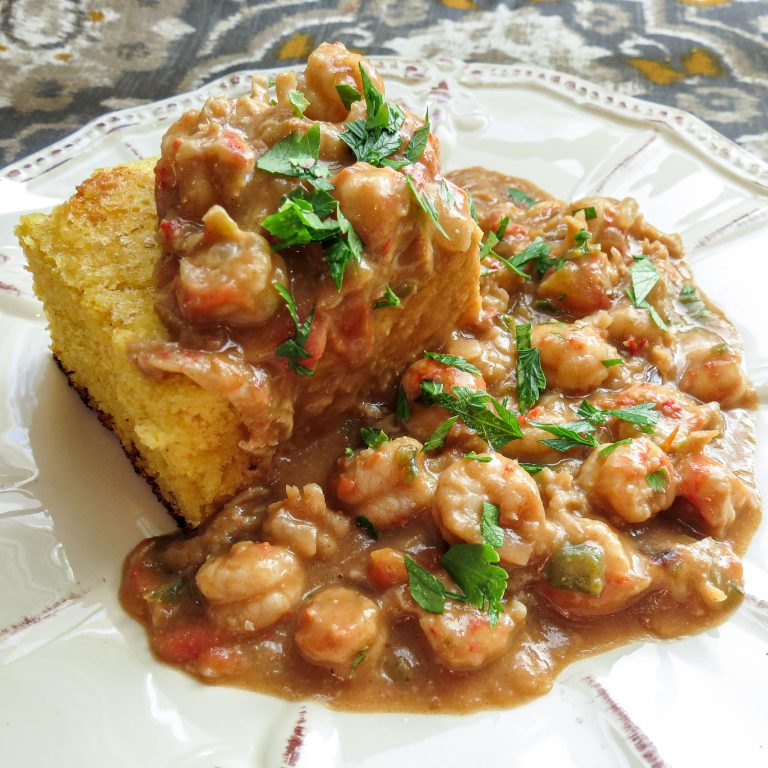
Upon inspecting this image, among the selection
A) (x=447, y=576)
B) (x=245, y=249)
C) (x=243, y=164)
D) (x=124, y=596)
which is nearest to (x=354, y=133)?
(x=243, y=164)

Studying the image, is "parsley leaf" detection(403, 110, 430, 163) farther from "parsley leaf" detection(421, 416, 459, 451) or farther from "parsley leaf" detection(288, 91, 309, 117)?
"parsley leaf" detection(421, 416, 459, 451)

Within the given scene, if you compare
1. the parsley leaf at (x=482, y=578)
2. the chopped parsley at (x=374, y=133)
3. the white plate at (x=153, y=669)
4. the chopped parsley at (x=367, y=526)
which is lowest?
the white plate at (x=153, y=669)

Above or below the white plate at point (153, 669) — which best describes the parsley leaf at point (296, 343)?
above

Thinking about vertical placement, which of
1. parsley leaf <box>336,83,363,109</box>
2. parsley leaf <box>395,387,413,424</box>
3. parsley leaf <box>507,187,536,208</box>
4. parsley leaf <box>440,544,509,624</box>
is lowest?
parsley leaf <box>440,544,509,624</box>

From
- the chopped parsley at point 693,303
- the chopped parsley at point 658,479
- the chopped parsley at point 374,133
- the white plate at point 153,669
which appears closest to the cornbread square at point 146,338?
the white plate at point 153,669

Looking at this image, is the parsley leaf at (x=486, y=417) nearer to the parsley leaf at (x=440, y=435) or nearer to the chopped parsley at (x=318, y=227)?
the parsley leaf at (x=440, y=435)

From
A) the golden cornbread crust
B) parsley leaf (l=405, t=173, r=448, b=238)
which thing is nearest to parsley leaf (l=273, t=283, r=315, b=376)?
the golden cornbread crust

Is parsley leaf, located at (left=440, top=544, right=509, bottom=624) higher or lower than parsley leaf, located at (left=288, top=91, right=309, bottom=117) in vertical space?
lower

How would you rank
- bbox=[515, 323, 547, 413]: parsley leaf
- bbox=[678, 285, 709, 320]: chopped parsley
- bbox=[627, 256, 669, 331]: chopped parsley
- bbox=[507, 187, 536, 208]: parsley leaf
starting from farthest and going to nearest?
bbox=[507, 187, 536, 208]: parsley leaf
bbox=[678, 285, 709, 320]: chopped parsley
bbox=[627, 256, 669, 331]: chopped parsley
bbox=[515, 323, 547, 413]: parsley leaf

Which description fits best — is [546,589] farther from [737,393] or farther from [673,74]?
[673,74]
